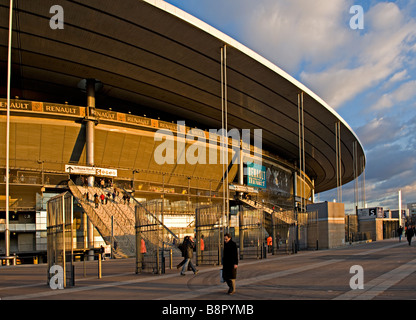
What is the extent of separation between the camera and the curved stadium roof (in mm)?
30875

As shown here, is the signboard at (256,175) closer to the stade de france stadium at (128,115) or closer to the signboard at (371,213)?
the stade de france stadium at (128,115)

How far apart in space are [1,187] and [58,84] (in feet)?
35.2

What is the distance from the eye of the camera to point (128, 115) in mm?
43625

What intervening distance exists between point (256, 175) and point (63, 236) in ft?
160

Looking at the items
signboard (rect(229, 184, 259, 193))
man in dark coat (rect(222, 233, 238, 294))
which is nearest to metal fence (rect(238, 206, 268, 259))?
man in dark coat (rect(222, 233, 238, 294))

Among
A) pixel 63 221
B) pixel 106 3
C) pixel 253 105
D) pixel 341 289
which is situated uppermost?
pixel 106 3

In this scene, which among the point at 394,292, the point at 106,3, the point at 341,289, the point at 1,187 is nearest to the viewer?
the point at 394,292

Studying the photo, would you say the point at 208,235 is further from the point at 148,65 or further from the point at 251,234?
the point at 148,65

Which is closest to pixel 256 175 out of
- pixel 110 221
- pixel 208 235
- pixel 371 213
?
pixel 371 213

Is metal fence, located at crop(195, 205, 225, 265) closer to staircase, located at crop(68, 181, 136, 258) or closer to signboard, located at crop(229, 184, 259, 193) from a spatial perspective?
staircase, located at crop(68, 181, 136, 258)

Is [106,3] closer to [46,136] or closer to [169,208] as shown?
[46,136]

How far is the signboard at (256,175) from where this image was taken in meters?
59.0

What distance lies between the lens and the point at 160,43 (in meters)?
34.5

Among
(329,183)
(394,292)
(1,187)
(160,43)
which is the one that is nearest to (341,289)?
(394,292)
